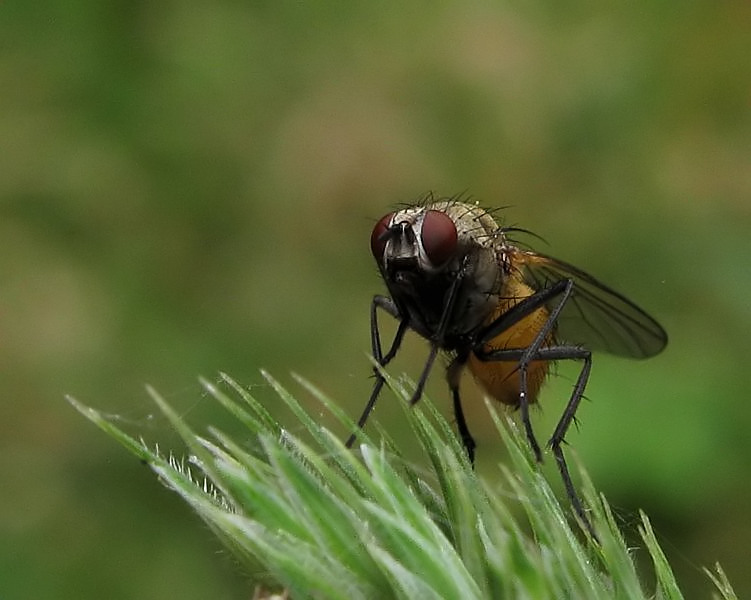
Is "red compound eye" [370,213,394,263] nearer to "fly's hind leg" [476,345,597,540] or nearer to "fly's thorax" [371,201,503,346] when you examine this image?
"fly's thorax" [371,201,503,346]

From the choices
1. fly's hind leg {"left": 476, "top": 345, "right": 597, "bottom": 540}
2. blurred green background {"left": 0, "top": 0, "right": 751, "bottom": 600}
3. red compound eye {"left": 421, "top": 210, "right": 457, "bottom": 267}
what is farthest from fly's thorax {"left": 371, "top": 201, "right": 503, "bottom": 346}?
blurred green background {"left": 0, "top": 0, "right": 751, "bottom": 600}

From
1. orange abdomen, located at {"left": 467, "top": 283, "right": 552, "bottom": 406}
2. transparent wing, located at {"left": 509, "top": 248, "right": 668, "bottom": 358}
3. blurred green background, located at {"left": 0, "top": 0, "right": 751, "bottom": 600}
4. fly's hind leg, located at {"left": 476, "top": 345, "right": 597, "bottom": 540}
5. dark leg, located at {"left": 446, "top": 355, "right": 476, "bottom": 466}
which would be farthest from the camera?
blurred green background, located at {"left": 0, "top": 0, "right": 751, "bottom": 600}

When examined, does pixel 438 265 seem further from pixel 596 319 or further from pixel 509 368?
pixel 596 319

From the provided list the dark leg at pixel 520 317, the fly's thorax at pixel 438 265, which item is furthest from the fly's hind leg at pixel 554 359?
the fly's thorax at pixel 438 265

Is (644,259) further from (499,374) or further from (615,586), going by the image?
(615,586)

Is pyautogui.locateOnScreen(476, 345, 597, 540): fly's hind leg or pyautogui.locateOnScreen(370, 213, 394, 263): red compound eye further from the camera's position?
pyautogui.locateOnScreen(370, 213, 394, 263): red compound eye
